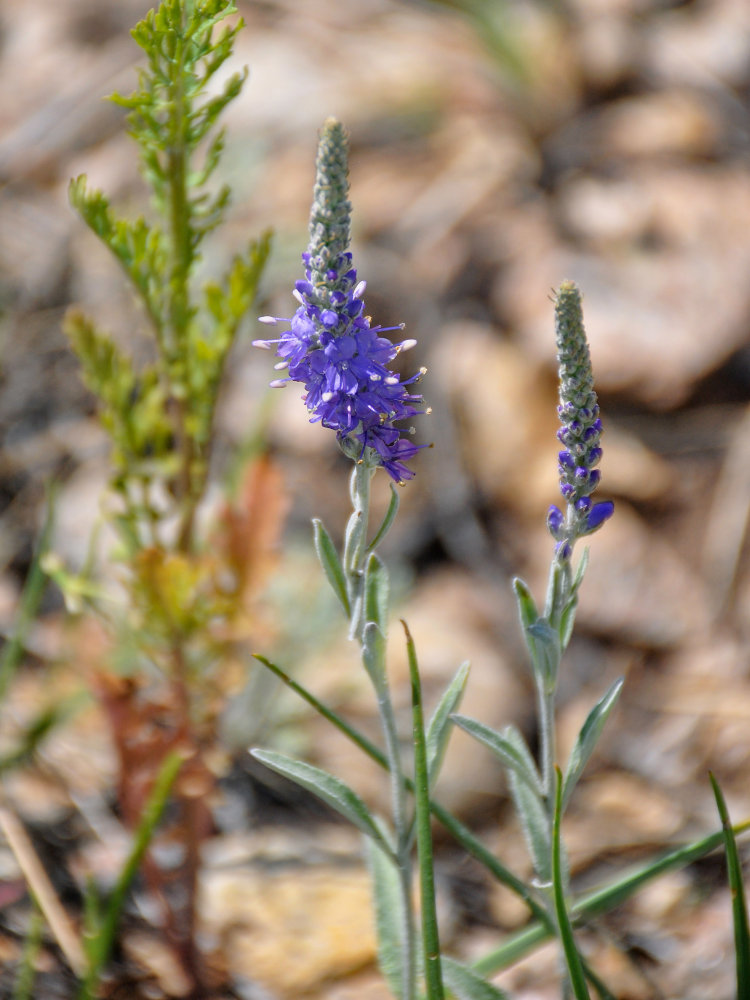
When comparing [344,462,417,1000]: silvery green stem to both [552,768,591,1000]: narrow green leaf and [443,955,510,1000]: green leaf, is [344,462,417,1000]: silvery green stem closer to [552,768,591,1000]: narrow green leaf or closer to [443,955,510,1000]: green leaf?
[443,955,510,1000]: green leaf

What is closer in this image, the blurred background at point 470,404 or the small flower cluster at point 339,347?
the small flower cluster at point 339,347

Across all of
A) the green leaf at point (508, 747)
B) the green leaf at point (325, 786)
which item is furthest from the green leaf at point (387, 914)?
the green leaf at point (508, 747)

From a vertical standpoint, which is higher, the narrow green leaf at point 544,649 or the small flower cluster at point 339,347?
the small flower cluster at point 339,347

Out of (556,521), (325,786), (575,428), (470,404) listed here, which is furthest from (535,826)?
(470,404)

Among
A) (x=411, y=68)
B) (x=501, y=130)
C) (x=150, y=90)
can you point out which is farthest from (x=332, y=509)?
(x=411, y=68)

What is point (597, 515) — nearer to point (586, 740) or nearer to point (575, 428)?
point (575, 428)

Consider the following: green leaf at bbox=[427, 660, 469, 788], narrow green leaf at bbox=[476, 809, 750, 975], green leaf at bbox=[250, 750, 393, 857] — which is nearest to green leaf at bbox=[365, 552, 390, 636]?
→ green leaf at bbox=[427, 660, 469, 788]

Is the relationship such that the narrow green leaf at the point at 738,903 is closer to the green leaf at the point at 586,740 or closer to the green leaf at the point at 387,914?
A: the green leaf at the point at 586,740
